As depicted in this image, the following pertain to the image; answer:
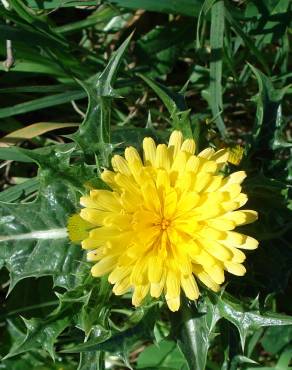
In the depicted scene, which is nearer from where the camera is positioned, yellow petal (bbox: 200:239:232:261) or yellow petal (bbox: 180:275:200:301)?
yellow petal (bbox: 200:239:232:261)

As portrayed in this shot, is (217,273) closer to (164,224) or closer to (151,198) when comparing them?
(164,224)

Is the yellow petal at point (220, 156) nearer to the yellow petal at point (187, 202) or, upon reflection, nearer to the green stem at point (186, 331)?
the yellow petal at point (187, 202)

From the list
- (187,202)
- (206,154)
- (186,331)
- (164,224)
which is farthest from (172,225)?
(186,331)

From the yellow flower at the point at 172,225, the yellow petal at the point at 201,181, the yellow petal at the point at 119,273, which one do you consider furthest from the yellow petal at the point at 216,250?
the yellow petal at the point at 119,273

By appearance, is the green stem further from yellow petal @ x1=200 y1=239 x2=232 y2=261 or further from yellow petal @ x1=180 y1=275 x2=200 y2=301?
yellow petal @ x1=200 y1=239 x2=232 y2=261

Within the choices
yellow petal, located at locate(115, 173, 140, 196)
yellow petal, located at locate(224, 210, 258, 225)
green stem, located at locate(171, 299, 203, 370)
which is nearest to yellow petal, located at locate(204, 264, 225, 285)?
yellow petal, located at locate(224, 210, 258, 225)
